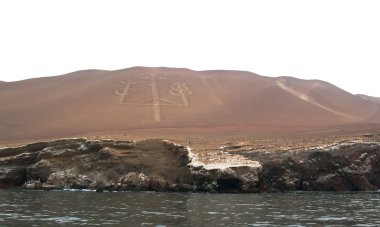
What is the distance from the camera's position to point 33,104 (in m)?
129

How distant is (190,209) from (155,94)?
10047 cm

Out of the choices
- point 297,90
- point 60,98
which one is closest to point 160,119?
point 60,98

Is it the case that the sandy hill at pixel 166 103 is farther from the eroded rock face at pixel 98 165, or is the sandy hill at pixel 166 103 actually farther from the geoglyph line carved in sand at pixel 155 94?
the eroded rock face at pixel 98 165

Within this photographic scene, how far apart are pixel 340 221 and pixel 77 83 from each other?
416ft

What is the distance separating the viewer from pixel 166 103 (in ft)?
416

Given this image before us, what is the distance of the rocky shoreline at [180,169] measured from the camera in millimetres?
50188

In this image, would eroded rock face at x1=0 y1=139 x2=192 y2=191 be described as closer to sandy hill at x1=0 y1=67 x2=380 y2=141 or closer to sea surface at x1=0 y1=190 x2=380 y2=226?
sea surface at x1=0 y1=190 x2=380 y2=226

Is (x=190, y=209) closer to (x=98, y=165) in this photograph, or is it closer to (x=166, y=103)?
(x=98, y=165)

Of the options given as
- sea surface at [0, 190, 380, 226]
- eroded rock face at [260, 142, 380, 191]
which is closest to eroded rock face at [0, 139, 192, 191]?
sea surface at [0, 190, 380, 226]

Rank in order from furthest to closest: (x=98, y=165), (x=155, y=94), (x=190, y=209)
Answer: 1. (x=155, y=94)
2. (x=98, y=165)
3. (x=190, y=209)

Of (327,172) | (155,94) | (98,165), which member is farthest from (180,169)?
(155,94)

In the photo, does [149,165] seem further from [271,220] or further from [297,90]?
[297,90]

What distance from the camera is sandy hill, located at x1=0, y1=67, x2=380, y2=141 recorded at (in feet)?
364

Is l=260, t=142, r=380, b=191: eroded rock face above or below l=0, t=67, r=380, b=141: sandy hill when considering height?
below
